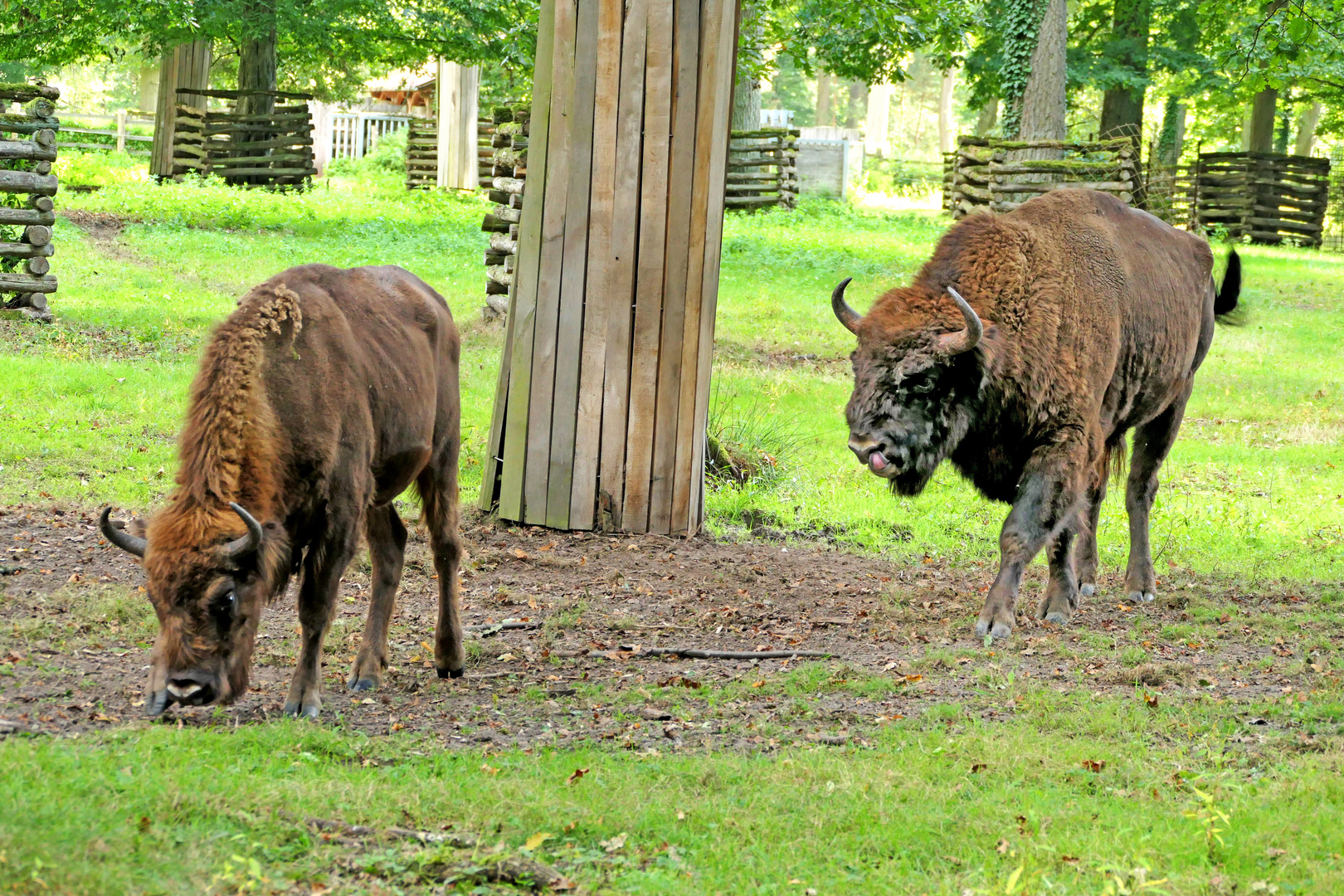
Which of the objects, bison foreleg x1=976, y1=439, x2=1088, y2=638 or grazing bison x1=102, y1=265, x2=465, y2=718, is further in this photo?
bison foreleg x1=976, y1=439, x2=1088, y2=638

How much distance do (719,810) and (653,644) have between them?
8.21 feet

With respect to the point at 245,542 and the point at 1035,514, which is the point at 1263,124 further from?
the point at 245,542

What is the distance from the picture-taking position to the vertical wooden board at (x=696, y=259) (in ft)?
29.0

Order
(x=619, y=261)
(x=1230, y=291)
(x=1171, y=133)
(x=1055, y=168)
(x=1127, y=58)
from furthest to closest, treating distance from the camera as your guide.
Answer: (x=1171, y=133), (x=1127, y=58), (x=1055, y=168), (x=1230, y=291), (x=619, y=261)

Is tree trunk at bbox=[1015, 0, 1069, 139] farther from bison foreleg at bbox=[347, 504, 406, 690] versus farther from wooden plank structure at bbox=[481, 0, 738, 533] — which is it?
bison foreleg at bbox=[347, 504, 406, 690]

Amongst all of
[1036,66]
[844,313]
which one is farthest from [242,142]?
[844,313]

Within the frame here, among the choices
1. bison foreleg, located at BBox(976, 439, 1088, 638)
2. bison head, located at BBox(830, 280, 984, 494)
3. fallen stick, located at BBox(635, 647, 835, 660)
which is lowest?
fallen stick, located at BBox(635, 647, 835, 660)

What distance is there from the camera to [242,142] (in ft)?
101

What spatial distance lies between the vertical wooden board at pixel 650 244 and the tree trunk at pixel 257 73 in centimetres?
2406

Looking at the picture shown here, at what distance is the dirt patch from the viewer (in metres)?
21.8

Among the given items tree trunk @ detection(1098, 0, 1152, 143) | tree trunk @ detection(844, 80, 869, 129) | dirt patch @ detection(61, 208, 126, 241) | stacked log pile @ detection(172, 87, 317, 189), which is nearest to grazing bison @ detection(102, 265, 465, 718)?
dirt patch @ detection(61, 208, 126, 241)

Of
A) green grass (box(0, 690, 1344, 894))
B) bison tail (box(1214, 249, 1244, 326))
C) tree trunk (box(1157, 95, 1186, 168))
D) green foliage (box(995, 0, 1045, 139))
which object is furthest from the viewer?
tree trunk (box(1157, 95, 1186, 168))

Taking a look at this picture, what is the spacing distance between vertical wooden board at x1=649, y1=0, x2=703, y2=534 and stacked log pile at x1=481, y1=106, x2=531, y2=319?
6.02 m

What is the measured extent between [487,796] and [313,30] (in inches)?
1013
